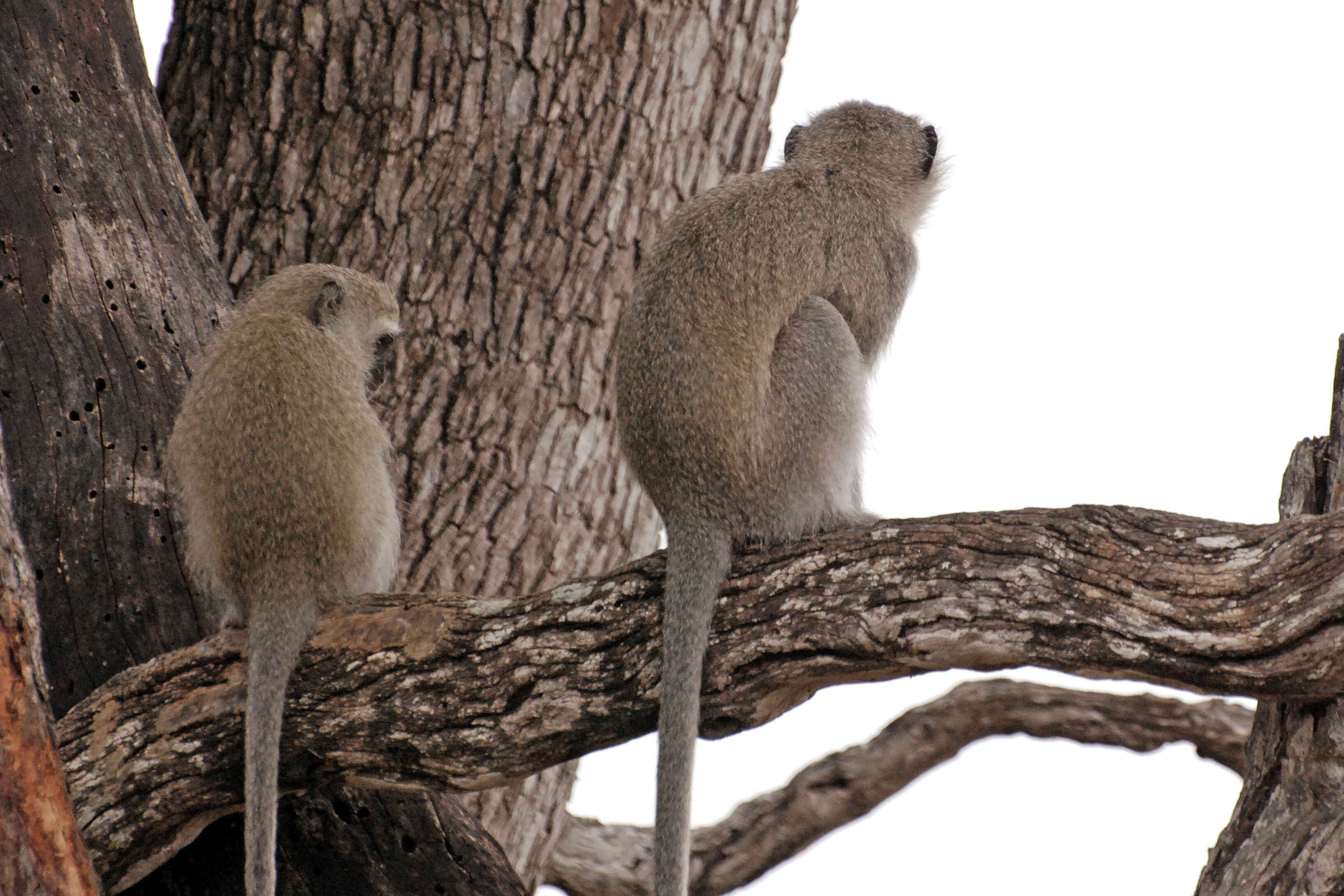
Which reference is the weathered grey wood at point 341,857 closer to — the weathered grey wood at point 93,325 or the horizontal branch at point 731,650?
the horizontal branch at point 731,650

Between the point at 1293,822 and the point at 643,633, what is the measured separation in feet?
4.63

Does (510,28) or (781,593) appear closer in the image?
(781,593)

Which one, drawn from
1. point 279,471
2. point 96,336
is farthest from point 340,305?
point 96,336

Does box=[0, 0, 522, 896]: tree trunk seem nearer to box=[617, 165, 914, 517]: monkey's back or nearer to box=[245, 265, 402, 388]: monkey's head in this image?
box=[245, 265, 402, 388]: monkey's head

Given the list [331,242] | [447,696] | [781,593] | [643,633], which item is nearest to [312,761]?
[447,696]

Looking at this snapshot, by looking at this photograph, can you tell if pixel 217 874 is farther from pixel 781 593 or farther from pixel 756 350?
pixel 756 350

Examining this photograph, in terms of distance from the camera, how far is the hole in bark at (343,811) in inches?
143

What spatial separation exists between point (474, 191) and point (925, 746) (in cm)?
258

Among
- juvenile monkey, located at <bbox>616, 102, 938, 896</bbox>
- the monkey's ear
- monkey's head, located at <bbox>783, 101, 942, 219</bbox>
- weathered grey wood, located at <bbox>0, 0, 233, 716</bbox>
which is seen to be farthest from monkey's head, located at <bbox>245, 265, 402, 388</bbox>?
monkey's head, located at <bbox>783, 101, 942, 219</bbox>

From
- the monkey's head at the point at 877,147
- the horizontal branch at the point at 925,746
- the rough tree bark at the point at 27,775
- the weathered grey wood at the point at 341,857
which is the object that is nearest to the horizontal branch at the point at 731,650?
the weathered grey wood at the point at 341,857

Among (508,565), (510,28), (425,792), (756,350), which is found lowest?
(425,792)

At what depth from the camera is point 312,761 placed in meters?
3.22

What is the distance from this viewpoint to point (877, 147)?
3.82 m

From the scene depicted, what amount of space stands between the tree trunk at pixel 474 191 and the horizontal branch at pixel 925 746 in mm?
1016
